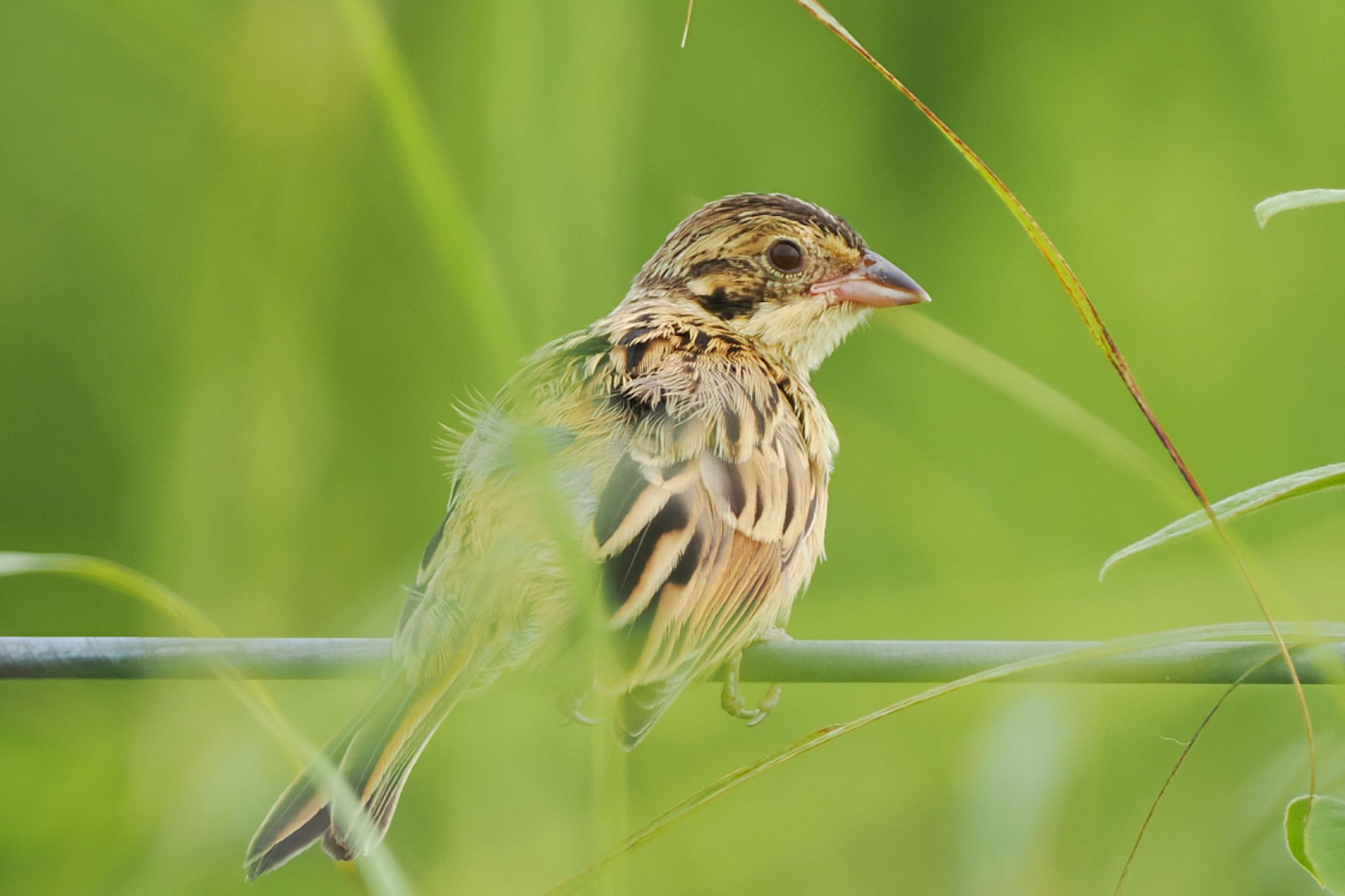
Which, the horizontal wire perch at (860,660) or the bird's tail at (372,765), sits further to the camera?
the bird's tail at (372,765)

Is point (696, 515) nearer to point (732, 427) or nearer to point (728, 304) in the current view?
point (732, 427)

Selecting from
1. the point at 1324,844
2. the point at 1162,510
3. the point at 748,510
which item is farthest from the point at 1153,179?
the point at 1324,844

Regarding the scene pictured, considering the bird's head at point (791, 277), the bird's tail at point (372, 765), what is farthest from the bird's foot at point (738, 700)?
the bird's head at point (791, 277)

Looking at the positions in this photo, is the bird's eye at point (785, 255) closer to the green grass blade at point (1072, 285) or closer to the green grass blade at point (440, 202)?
the green grass blade at point (1072, 285)

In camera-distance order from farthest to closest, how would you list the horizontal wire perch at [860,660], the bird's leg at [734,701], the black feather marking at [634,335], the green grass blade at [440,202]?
the black feather marking at [634,335] → the bird's leg at [734,701] → the horizontal wire perch at [860,660] → the green grass blade at [440,202]

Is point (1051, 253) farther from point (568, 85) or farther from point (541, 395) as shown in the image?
point (541, 395)

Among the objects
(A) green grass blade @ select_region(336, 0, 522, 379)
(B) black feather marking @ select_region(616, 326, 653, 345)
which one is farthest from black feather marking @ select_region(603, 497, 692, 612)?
(A) green grass blade @ select_region(336, 0, 522, 379)
